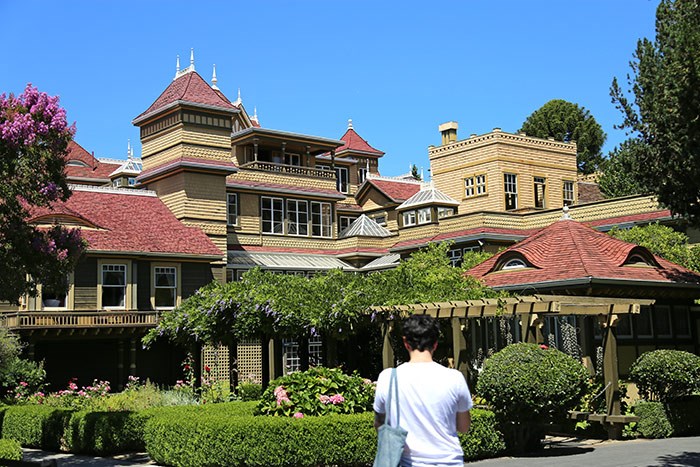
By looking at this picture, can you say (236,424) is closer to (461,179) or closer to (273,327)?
(273,327)

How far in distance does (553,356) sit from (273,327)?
794cm

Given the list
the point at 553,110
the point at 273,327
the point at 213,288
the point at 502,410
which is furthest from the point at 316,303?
the point at 553,110

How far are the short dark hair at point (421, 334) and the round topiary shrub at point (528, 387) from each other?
10.3 meters

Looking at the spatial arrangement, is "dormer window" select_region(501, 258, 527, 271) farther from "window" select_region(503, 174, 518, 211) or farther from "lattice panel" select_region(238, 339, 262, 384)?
"window" select_region(503, 174, 518, 211)

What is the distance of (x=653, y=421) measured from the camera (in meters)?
18.7

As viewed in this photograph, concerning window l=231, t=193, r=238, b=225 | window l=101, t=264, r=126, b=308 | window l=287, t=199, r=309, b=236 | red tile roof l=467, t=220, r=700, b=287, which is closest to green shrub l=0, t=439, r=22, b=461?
red tile roof l=467, t=220, r=700, b=287

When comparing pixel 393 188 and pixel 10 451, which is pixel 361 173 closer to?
pixel 393 188

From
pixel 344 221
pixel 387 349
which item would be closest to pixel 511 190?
pixel 344 221

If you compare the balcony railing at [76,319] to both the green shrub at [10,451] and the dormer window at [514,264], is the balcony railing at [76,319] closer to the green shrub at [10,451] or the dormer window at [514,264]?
the dormer window at [514,264]

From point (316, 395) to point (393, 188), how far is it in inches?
1535

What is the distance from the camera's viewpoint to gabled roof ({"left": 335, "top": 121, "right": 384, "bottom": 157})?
205 ft

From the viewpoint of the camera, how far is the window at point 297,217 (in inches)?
1812

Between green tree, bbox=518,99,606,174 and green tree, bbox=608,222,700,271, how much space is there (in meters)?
41.0

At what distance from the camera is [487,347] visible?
2539cm
